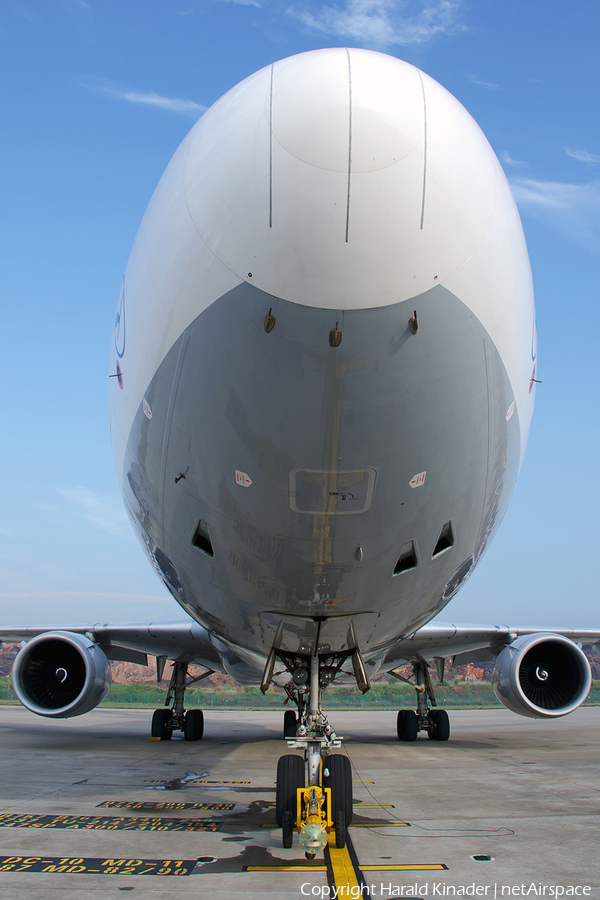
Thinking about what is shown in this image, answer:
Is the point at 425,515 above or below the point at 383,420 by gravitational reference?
below

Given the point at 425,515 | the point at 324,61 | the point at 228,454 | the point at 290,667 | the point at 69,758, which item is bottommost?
the point at 69,758

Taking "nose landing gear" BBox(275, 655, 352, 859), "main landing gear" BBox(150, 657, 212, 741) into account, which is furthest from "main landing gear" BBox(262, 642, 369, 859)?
"main landing gear" BBox(150, 657, 212, 741)

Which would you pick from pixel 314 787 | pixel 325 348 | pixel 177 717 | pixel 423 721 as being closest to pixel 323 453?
pixel 325 348

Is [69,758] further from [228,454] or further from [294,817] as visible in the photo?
[228,454]

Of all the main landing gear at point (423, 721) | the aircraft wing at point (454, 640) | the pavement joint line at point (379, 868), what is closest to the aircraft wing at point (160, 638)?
the aircraft wing at point (454, 640)

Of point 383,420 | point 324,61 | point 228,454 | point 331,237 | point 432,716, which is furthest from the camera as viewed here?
point 432,716

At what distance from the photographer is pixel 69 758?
11.1 meters

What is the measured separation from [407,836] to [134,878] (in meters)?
2.36

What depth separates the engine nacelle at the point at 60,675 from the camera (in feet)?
33.8

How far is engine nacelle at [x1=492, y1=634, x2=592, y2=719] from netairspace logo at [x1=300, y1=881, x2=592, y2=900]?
21.2 ft

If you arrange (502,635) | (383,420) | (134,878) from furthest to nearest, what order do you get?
(502,635) → (134,878) → (383,420)

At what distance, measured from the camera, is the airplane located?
9.12 feet

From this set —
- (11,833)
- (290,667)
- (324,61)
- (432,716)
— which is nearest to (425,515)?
(324,61)

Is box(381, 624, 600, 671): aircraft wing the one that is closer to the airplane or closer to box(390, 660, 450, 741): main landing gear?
box(390, 660, 450, 741): main landing gear
